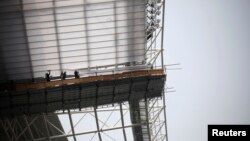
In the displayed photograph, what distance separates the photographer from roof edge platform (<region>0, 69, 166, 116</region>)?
28.6 m

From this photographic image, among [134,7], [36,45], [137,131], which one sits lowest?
[137,131]

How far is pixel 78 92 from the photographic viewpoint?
96.9 feet

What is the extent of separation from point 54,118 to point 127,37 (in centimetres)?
1097

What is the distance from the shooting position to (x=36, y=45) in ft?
90.9

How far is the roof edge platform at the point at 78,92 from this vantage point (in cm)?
2856

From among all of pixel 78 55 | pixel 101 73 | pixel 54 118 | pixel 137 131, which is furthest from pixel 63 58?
pixel 137 131

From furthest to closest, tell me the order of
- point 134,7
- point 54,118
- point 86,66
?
point 54,118, point 86,66, point 134,7

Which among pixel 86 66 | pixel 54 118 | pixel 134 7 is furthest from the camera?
pixel 54 118

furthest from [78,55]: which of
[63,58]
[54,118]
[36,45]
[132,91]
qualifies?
[54,118]

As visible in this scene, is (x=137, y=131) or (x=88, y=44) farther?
(x=137, y=131)

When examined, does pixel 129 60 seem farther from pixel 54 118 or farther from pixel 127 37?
pixel 54 118

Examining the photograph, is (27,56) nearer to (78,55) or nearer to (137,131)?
(78,55)

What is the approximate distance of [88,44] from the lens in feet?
93.1

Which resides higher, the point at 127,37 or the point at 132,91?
the point at 127,37
